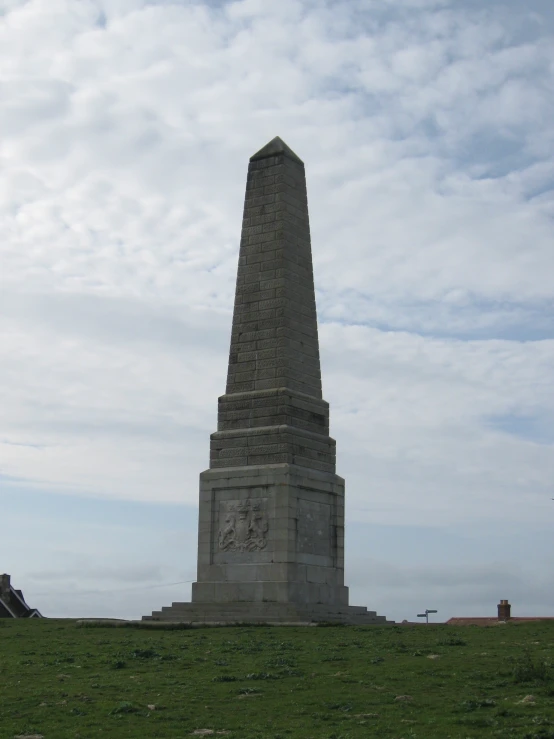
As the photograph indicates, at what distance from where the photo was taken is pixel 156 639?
24.7 metres

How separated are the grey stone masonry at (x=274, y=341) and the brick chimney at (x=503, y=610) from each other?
709 centimetres

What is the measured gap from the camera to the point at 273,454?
3181 cm

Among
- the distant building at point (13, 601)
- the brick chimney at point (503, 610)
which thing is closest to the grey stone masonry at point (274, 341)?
the brick chimney at point (503, 610)

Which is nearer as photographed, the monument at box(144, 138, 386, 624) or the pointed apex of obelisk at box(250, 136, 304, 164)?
the monument at box(144, 138, 386, 624)

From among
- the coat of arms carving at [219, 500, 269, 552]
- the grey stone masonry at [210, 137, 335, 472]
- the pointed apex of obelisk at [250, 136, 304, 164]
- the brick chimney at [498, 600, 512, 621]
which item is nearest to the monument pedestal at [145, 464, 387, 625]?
the coat of arms carving at [219, 500, 269, 552]

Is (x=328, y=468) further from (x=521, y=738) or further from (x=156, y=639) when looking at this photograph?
(x=521, y=738)

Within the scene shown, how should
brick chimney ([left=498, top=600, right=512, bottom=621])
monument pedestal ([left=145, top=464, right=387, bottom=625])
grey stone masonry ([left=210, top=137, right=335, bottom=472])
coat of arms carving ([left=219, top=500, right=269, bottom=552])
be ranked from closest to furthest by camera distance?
monument pedestal ([left=145, top=464, right=387, bottom=625]) < coat of arms carving ([left=219, top=500, right=269, bottom=552]) < grey stone masonry ([left=210, top=137, right=335, bottom=472]) < brick chimney ([left=498, top=600, right=512, bottom=621])

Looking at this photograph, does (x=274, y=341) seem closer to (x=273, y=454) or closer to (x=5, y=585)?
(x=273, y=454)

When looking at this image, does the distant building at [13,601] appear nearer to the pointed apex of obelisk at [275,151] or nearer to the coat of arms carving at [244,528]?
the coat of arms carving at [244,528]

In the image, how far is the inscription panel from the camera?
31.7m

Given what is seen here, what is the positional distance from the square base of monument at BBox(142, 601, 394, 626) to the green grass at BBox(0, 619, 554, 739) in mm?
3759

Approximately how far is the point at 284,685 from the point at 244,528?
44.8ft

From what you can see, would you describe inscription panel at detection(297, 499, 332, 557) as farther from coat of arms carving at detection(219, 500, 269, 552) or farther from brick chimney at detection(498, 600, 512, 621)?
brick chimney at detection(498, 600, 512, 621)

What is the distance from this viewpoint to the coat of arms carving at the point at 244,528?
31.5m
